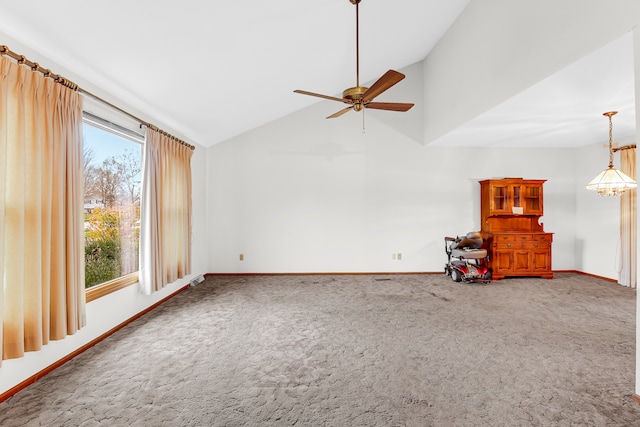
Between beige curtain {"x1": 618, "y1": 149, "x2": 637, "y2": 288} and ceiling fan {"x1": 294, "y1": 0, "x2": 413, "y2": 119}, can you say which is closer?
ceiling fan {"x1": 294, "y1": 0, "x2": 413, "y2": 119}

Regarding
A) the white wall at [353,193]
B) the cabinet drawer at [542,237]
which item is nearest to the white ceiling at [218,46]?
the white wall at [353,193]

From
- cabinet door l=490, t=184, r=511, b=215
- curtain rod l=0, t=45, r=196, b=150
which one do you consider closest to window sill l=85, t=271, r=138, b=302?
curtain rod l=0, t=45, r=196, b=150

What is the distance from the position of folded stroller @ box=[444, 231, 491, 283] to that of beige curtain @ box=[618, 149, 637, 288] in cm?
195

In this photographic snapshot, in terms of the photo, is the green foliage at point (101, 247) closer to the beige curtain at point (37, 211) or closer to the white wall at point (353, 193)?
the beige curtain at point (37, 211)

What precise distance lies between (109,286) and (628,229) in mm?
7106

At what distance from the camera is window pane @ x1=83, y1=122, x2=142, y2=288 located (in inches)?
117

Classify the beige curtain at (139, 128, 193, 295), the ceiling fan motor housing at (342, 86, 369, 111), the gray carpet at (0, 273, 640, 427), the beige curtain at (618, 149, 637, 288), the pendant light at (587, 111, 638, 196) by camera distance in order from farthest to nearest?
the beige curtain at (618, 149, 637, 288)
the pendant light at (587, 111, 638, 196)
the beige curtain at (139, 128, 193, 295)
the ceiling fan motor housing at (342, 86, 369, 111)
the gray carpet at (0, 273, 640, 427)

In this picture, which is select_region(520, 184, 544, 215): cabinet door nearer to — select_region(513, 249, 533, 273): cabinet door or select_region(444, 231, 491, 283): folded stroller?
select_region(513, 249, 533, 273): cabinet door

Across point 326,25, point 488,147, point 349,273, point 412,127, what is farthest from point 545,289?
point 326,25

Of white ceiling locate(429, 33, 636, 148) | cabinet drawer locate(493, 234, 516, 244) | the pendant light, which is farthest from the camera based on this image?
cabinet drawer locate(493, 234, 516, 244)

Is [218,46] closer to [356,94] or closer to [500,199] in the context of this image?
[356,94]

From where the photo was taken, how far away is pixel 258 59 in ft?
11.1

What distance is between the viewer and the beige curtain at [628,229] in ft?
15.2

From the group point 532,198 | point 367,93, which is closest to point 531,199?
point 532,198
